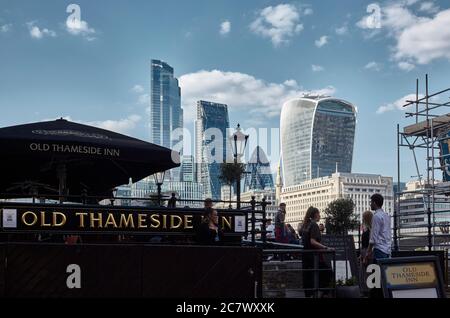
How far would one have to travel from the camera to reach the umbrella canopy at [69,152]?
30.5 ft

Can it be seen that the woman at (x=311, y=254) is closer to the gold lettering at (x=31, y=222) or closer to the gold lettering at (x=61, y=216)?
the gold lettering at (x=61, y=216)

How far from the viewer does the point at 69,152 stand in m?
9.41

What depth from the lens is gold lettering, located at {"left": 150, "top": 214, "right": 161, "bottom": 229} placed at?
27.8 ft

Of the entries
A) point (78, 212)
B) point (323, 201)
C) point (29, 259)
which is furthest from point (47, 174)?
point (323, 201)

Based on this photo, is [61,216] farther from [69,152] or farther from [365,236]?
[365,236]

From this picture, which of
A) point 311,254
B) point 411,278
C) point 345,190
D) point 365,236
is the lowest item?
point 411,278

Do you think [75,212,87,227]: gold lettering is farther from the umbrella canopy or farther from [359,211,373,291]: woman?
[359,211,373,291]: woman

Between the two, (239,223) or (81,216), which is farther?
(239,223)

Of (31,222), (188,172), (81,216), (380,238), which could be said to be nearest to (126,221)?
(81,216)

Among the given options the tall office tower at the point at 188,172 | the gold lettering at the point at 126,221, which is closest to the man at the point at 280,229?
the gold lettering at the point at 126,221

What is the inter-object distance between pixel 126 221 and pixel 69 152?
179 centimetres

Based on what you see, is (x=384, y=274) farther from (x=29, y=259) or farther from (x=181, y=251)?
(x=29, y=259)
